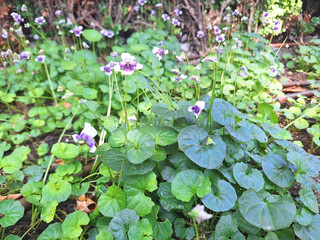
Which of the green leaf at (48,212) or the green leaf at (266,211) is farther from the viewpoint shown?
the green leaf at (48,212)

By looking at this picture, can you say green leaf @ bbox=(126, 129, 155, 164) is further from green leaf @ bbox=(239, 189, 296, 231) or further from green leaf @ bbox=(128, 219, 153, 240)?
green leaf @ bbox=(239, 189, 296, 231)

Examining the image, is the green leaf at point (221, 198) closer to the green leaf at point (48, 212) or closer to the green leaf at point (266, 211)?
the green leaf at point (266, 211)

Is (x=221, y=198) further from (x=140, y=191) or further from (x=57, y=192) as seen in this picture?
(x=57, y=192)

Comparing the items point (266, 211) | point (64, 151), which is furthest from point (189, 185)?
point (64, 151)

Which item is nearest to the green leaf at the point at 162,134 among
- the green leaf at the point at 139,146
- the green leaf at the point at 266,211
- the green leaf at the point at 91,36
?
the green leaf at the point at 139,146

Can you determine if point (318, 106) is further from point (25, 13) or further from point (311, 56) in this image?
point (25, 13)
